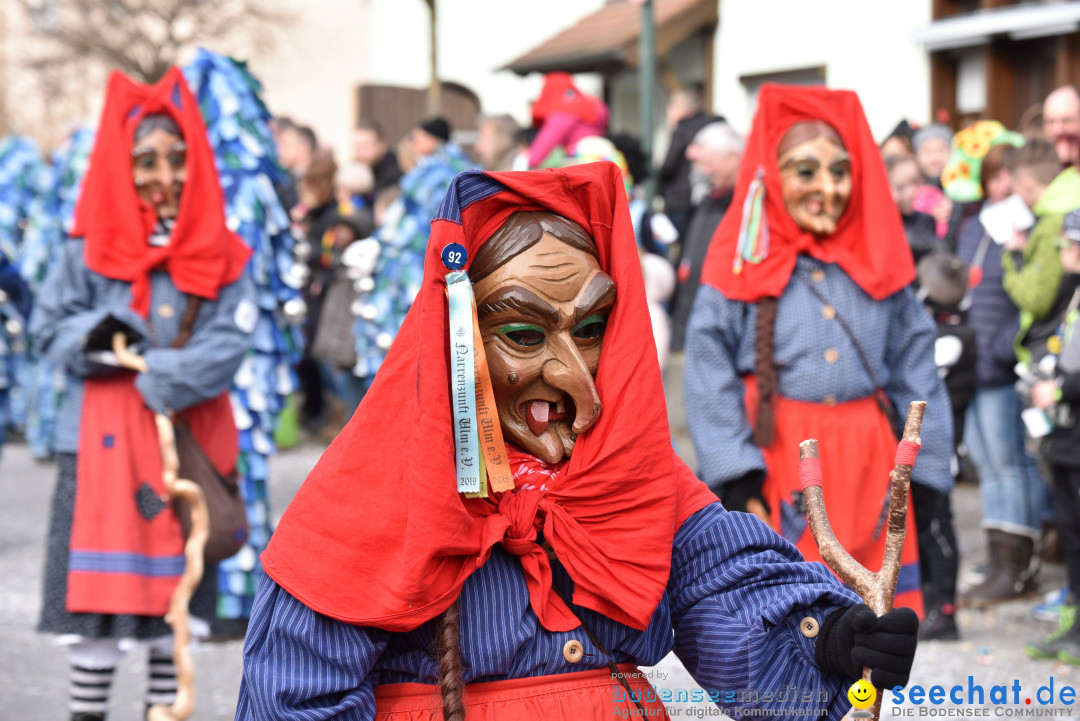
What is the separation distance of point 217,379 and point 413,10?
1598 centimetres

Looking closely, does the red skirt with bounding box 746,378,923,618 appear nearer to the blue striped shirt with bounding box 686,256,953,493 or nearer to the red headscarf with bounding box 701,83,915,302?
the blue striped shirt with bounding box 686,256,953,493

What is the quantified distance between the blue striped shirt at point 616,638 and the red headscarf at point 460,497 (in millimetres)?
52

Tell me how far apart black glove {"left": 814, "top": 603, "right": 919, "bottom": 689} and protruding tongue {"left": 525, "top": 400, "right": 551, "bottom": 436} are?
61cm

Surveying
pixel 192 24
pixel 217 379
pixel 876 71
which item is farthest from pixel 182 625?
pixel 192 24

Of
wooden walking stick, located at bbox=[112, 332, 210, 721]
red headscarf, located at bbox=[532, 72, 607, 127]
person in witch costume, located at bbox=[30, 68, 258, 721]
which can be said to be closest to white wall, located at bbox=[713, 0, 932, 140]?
red headscarf, located at bbox=[532, 72, 607, 127]

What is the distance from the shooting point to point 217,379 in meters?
4.29

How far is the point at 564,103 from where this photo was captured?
7.91m

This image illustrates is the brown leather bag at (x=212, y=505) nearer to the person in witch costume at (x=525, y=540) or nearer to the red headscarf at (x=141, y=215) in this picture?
the red headscarf at (x=141, y=215)

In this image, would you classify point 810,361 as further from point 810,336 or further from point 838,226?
point 838,226

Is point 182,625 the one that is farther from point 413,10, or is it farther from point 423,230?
point 413,10

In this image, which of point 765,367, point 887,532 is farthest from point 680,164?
point 887,532

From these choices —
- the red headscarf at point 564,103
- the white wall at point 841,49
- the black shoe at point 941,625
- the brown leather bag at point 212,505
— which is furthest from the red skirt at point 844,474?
the white wall at point 841,49

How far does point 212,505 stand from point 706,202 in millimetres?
5015

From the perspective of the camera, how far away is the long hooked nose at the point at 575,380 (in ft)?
6.75
